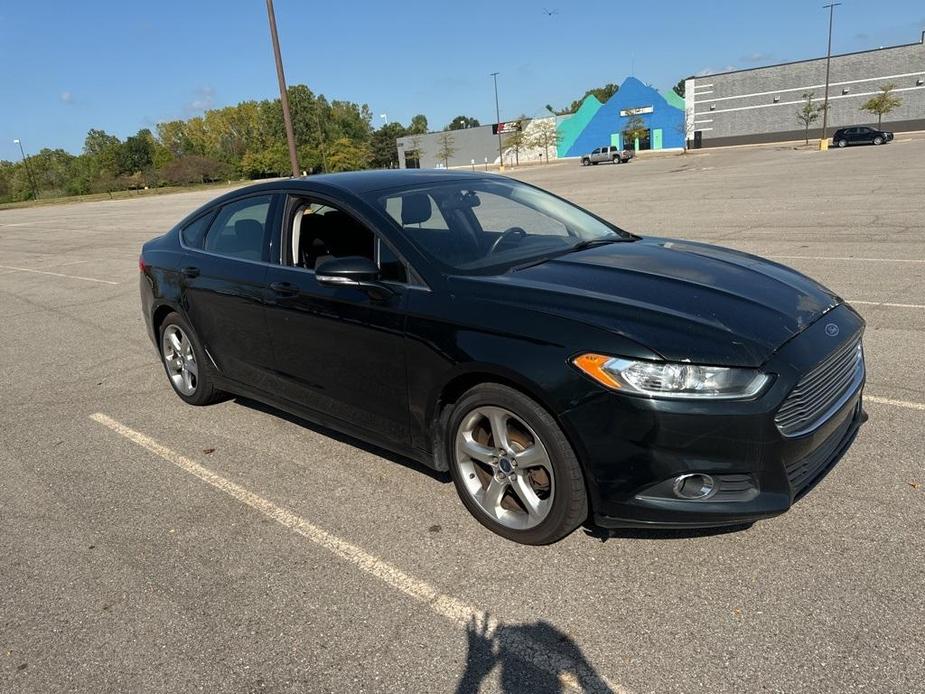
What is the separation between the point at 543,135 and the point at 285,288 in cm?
8788

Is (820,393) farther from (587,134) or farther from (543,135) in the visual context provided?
(587,134)

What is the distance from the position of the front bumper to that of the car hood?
0.56 feet

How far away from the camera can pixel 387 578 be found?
2957 mm

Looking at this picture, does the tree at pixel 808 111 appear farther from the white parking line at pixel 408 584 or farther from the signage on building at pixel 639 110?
the white parking line at pixel 408 584

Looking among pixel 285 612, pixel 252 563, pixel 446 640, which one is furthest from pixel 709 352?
pixel 252 563

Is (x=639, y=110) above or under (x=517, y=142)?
above

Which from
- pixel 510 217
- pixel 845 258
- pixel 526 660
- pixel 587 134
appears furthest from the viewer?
pixel 587 134

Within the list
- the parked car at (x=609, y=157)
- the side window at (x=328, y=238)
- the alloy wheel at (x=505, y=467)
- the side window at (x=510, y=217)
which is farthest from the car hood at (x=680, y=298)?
the parked car at (x=609, y=157)

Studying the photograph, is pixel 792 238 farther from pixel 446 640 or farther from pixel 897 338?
pixel 446 640

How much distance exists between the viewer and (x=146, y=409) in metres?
5.36

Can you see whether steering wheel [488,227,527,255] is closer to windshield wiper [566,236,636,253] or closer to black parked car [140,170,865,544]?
black parked car [140,170,865,544]

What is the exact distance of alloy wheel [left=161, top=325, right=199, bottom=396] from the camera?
5.18 metres

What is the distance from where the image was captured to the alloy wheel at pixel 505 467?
2967 millimetres

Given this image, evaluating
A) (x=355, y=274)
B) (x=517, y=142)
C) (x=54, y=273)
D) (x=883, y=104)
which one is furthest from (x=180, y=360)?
(x=517, y=142)
